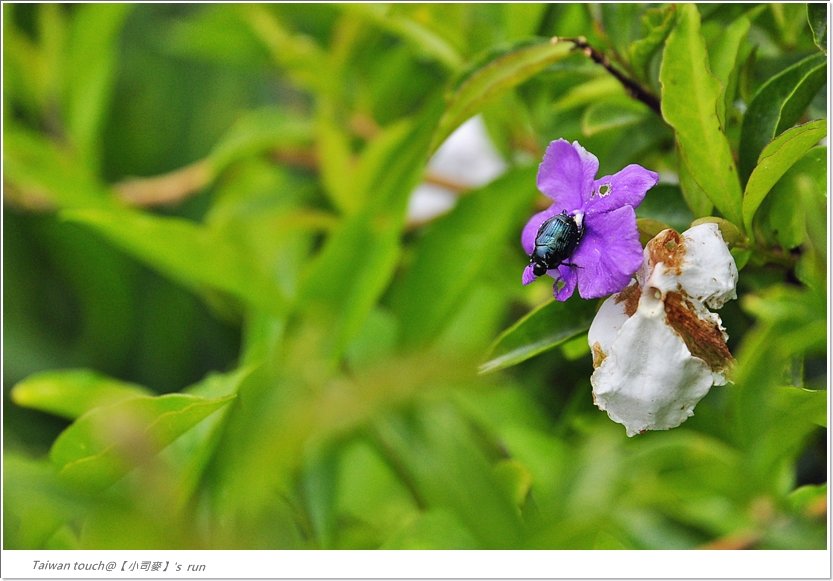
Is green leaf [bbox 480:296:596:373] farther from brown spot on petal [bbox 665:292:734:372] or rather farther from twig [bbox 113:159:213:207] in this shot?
twig [bbox 113:159:213:207]

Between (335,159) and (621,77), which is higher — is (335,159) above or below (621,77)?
below

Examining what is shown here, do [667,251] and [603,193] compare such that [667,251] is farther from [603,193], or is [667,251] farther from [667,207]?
[667,207]

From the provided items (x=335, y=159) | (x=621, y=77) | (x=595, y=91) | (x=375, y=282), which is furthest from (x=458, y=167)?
(x=621, y=77)

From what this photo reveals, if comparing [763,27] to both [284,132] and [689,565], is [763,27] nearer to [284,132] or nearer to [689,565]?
[689,565]

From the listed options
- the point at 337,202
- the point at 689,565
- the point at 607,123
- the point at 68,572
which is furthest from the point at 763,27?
the point at 68,572

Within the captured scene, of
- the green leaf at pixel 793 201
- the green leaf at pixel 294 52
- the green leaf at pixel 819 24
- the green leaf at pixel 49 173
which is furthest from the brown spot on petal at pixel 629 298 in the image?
the green leaf at pixel 49 173

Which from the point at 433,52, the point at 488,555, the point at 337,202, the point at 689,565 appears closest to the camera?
the point at 488,555
